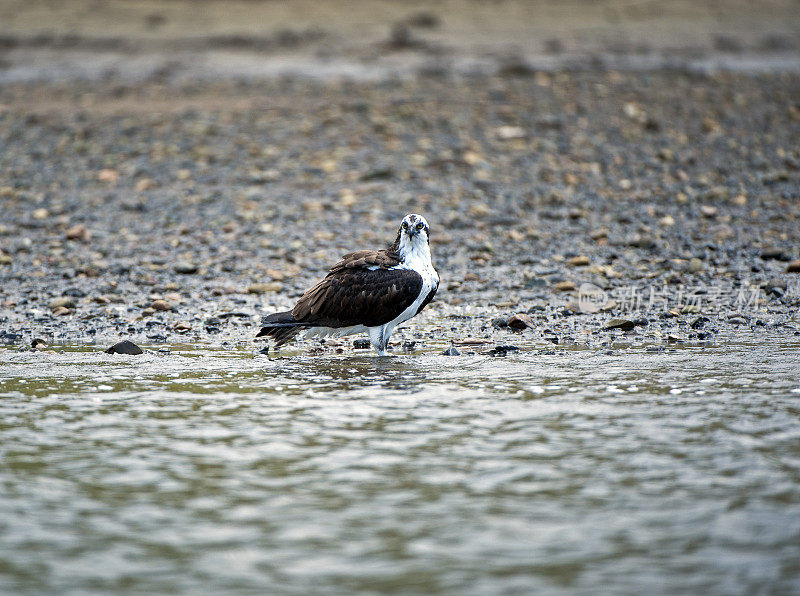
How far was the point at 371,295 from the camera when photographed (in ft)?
28.6

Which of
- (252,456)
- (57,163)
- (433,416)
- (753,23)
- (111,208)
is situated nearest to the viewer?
(252,456)

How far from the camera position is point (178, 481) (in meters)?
5.89

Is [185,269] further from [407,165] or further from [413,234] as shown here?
[407,165]

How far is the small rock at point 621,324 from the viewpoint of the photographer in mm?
→ 9773

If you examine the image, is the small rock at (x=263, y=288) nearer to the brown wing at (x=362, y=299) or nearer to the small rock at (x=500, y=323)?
the brown wing at (x=362, y=299)

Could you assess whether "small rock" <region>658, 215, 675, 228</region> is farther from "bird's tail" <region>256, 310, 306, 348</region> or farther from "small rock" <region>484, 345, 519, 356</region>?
"bird's tail" <region>256, 310, 306, 348</region>

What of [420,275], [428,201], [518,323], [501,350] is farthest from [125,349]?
[428,201]

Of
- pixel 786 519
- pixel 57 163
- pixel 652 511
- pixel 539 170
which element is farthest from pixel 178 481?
pixel 57 163

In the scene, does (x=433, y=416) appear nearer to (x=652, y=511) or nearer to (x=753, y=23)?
(x=652, y=511)

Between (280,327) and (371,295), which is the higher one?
(371,295)

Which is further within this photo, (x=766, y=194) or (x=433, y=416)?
(x=766, y=194)

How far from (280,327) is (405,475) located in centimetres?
335

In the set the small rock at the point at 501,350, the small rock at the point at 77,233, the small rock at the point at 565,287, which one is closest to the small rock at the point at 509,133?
the small rock at the point at 565,287

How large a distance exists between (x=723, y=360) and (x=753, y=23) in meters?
17.3
